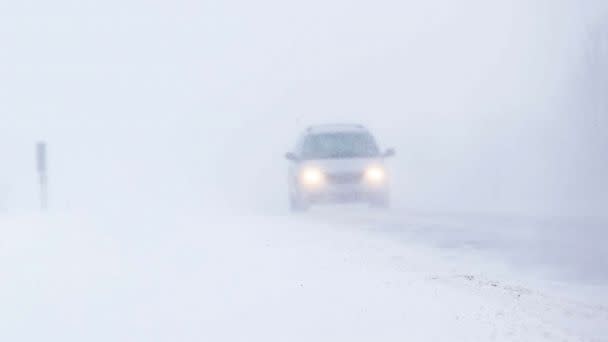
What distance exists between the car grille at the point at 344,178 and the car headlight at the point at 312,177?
168 mm

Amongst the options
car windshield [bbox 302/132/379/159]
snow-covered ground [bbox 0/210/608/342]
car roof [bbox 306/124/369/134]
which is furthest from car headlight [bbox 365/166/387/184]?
snow-covered ground [bbox 0/210/608/342]

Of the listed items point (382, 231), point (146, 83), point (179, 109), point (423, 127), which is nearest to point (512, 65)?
point (423, 127)

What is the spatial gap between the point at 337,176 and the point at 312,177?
1.70ft

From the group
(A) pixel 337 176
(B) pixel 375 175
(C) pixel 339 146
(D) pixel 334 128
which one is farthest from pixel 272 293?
(D) pixel 334 128

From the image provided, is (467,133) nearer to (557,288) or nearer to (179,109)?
(557,288)

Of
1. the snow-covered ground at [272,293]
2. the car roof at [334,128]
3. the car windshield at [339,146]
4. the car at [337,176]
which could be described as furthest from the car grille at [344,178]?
the snow-covered ground at [272,293]

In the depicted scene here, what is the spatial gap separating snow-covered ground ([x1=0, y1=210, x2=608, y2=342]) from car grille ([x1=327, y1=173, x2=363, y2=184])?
9746 mm

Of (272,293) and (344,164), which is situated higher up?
(344,164)

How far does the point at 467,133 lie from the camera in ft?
169

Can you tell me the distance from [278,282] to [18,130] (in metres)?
120

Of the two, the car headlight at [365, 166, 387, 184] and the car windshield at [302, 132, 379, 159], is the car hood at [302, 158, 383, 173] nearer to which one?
the car headlight at [365, 166, 387, 184]

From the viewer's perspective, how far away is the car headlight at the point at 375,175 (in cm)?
2356

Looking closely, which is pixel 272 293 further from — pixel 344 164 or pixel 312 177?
pixel 344 164

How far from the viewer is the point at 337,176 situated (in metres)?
23.5
